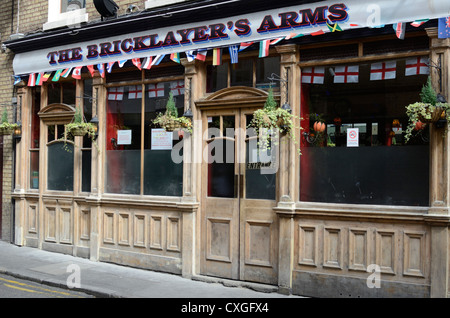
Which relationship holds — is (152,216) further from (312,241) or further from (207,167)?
(312,241)

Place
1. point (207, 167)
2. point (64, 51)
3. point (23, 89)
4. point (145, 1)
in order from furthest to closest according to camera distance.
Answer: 1. point (23, 89)
2. point (64, 51)
3. point (145, 1)
4. point (207, 167)

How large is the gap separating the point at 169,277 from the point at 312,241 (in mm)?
2798

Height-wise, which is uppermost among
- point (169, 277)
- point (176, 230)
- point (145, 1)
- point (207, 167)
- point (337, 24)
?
point (145, 1)

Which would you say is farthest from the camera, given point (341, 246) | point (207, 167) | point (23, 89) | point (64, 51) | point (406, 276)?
point (23, 89)

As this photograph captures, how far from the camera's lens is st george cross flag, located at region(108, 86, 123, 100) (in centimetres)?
980

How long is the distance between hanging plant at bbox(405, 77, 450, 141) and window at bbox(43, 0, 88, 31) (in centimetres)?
724

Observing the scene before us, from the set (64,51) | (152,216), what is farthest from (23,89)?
(152,216)

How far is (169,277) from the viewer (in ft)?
28.1

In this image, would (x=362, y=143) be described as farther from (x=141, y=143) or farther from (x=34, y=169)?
(x=34, y=169)

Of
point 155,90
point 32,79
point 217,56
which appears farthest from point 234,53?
point 32,79

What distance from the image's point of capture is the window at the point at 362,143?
6785 mm

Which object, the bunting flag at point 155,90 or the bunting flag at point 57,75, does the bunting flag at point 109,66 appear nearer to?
the bunting flag at point 155,90

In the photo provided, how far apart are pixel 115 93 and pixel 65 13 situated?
2.57 m

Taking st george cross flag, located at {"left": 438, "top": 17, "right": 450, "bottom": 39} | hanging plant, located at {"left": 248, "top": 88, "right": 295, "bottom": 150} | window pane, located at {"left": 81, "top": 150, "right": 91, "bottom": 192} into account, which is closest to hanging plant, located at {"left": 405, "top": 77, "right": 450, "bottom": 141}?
st george cross flag, located at {"left": 438, "top": 17, "right": 450, "bottom": 39}
